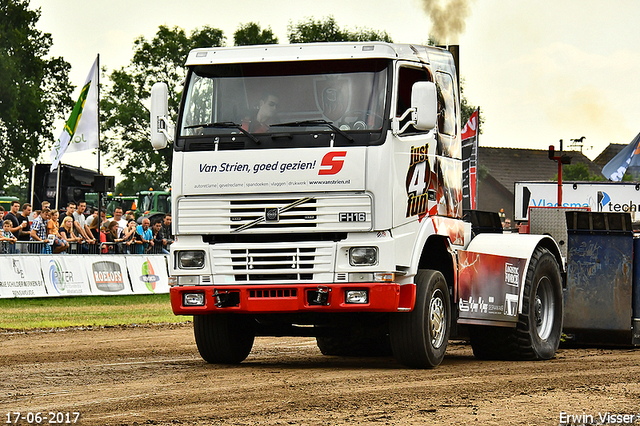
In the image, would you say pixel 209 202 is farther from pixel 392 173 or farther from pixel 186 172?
pixel 392 173

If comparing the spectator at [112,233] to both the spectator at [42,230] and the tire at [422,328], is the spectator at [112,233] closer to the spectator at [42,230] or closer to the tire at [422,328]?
the spectator at [42,230]

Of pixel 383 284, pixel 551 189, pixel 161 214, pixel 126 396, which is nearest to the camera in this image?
pixel 126 396

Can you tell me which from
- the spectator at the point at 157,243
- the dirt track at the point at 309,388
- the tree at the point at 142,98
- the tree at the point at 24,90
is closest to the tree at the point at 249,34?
the tree at the point at 142,98

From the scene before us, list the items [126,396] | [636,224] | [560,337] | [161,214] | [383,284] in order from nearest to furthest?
[126,396], [383,284], [560,337], [636,224], [161,214]

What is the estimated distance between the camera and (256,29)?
71.4 meters

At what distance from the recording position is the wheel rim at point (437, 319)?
35.1 ft

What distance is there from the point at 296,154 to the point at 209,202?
100cm

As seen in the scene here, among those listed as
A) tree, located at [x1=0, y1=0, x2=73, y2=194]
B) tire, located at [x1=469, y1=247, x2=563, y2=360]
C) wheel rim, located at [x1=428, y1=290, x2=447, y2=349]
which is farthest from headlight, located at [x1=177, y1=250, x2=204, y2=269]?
tree, located at [x1=0, y1=0, x2=73, y2=194]

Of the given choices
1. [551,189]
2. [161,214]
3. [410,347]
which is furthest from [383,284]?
[551,189]

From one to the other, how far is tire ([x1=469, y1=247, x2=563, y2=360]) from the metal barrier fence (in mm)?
12674

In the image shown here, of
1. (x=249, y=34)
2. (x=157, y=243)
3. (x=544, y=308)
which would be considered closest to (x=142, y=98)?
(x=249, y=34)

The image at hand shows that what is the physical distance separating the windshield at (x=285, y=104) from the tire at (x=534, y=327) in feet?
10.4

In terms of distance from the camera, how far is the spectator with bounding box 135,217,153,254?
1025 inches

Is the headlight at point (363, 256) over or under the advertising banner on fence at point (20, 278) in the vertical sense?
over
